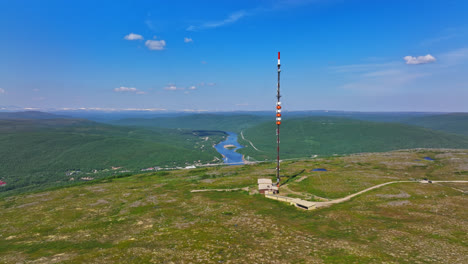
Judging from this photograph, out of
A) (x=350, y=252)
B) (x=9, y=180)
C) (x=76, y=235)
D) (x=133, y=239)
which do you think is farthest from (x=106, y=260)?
(x=9, y=180)

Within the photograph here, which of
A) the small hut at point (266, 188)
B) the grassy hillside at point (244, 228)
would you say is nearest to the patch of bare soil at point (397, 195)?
the grassy hillside at point (244, 228)

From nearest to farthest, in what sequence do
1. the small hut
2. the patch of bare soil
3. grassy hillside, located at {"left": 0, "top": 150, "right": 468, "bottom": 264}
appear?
1. grassy hillside, located at {"left": 0, "top": 150, "right": 468, "bottom": 264}
2. the patch of bare soil
3. the small hut

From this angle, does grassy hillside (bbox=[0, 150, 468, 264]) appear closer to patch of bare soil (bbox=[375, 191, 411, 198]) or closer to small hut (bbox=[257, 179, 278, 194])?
patch of bare soil (bbox=[375, 191, 411, 198])

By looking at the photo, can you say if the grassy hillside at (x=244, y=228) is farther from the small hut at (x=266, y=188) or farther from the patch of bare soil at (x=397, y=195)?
the small hut at (x=266, y=188)

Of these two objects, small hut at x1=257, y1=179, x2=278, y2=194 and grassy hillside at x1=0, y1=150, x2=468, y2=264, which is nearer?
grassy hillside at x1=0, y1=150, x2=468, y2=264

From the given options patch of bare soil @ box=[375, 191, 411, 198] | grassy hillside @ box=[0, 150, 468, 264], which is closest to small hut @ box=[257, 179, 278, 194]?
grassy hillside @ box=[0, 150, 468, 264]

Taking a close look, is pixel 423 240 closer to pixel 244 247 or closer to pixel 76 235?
pixel 244 247

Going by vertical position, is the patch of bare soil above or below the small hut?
above

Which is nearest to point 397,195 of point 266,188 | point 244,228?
point 266,188
